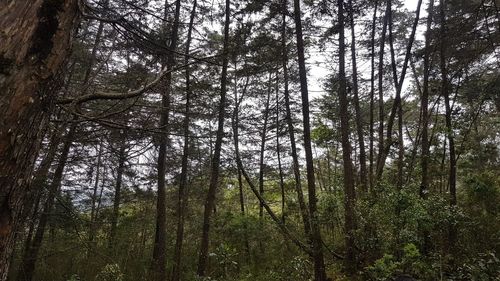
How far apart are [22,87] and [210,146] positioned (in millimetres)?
9442

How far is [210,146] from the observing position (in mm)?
10734

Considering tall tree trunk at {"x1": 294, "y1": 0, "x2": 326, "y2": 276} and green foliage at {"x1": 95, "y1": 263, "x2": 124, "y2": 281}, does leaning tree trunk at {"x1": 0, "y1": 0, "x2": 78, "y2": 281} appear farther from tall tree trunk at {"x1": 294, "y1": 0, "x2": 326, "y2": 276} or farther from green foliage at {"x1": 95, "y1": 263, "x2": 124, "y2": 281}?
tall tree trunk at {"x1": 294, "y1": 0, "x2": 326, "y2": 276}

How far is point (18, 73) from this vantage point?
1.29 metres

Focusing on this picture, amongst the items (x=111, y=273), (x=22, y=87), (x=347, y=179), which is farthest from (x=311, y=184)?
(x=22, y=87)

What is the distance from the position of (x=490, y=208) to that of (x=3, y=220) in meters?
12.6

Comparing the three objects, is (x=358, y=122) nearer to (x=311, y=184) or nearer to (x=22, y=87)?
(x=311, y=184)

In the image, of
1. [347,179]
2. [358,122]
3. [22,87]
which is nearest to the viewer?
[22,87]

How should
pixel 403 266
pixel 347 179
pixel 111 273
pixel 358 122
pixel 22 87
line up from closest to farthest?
pixel 22 87 < pixel 111 273 < pixel 403 266 < pixel 347 179 < pixel 358 122

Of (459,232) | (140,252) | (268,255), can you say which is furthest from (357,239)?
(140,252)

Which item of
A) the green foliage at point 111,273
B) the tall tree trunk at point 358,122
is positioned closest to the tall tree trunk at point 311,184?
the tall tree trunk at point 358,122

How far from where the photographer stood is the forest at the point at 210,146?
4.90 ft

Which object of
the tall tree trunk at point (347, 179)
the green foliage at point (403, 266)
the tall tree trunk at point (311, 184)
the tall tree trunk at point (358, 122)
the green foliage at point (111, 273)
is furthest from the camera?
the tall tree trunk at point (358, 122)

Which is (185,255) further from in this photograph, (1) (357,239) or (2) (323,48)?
(2) (323,48)

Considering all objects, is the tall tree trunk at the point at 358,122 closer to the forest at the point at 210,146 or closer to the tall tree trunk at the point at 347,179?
the forest at the point at 210,146
